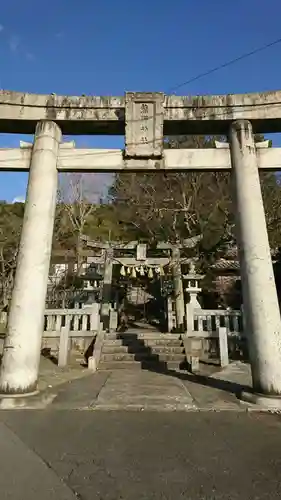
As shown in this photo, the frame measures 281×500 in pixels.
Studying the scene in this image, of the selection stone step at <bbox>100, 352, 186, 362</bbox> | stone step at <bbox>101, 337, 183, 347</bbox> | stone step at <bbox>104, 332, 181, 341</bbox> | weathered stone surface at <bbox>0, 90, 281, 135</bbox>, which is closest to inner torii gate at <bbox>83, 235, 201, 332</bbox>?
stone step at <bbox>104, 332, 181, 341</bbox>

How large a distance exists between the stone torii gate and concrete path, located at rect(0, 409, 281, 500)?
210 centimetres

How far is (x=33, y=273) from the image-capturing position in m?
5.87

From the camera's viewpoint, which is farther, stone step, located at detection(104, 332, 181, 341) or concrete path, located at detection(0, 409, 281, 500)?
stone step, located at detection(104, 332, 181, 341)

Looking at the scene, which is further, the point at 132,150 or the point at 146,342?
the point at 146,342

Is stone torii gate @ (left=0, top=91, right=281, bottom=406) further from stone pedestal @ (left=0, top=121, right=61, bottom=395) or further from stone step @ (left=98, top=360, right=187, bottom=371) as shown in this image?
stone step @ (left=98, top=360, right=187, bottom=371)

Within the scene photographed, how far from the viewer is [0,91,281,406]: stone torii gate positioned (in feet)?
19.5

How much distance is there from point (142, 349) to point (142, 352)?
0.15m

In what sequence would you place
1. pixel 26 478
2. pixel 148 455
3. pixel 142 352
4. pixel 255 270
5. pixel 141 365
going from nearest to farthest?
1. pixel 26 478
2. pixel 148 455
3. pixel 255 270
4. pixel 141 365
5. pixel 142 352

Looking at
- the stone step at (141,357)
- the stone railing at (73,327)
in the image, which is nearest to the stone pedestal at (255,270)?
the stone step at (141,357)

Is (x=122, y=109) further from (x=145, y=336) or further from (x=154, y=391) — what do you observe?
(x=145, y=336)

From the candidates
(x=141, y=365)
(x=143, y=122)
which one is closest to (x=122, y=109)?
(x=143, y=122)

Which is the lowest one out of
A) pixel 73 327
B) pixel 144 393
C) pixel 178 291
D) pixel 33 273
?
pixel 144 393

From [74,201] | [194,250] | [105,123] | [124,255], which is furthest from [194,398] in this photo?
[74,201]

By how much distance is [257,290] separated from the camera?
18.5 ft
